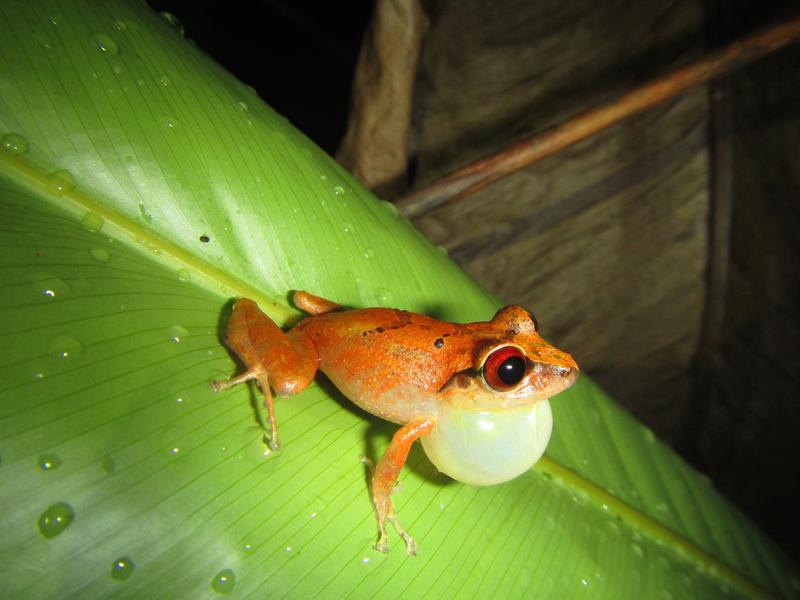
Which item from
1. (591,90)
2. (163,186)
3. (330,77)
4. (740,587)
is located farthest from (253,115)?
(330,77)

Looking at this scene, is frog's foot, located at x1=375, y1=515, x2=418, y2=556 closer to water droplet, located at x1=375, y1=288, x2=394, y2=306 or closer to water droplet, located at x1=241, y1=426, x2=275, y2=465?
water droplet, located at x1=241, y1=426, x2=275, y2=465

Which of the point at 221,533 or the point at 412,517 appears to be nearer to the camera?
the point at 221,533

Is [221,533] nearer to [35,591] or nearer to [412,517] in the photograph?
[35,591]

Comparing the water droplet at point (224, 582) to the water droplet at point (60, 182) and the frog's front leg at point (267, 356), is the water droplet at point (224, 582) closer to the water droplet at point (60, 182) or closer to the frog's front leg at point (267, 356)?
the frog's front leg at point (267, 356)

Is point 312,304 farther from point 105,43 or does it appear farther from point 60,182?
point 105,43

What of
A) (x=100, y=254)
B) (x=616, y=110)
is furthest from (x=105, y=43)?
(x=616, y=110)

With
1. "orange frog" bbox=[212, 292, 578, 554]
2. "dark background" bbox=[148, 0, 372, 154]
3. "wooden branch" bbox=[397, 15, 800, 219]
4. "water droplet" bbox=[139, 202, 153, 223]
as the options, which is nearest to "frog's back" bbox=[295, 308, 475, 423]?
"orange frog" bbox=[212, 292, 578, 554]
